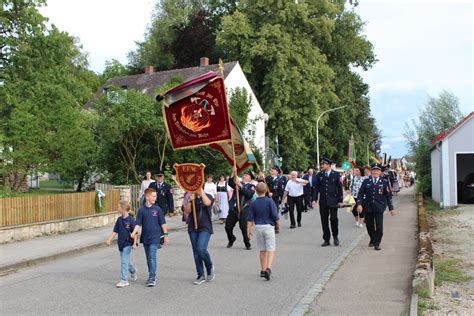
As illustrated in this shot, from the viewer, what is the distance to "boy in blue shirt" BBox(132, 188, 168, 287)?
8.97 meters

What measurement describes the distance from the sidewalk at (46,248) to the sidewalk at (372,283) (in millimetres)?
6129

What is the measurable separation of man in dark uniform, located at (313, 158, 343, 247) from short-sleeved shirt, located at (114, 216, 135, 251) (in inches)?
210

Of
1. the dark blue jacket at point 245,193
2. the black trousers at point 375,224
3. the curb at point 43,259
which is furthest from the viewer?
the black trousers at point 375,224

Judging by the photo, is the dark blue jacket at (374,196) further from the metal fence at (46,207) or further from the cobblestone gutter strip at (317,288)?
the metal fence at (46,207)

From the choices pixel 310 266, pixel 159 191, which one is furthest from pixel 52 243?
pixel 310 266

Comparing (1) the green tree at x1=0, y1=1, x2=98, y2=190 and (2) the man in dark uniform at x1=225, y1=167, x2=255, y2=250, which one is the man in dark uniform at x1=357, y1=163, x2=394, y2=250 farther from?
(1) the green tree at x1=0, y1=1, x2=98, y2=190

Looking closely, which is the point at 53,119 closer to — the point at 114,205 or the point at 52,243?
the point at 114,205

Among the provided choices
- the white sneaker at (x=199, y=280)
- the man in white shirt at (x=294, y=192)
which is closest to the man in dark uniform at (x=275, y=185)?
the man in white shirt at (x=294, y=192)

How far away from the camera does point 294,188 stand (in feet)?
58.1

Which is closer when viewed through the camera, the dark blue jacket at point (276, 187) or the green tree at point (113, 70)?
the dark blue jacket at point (276, 187)

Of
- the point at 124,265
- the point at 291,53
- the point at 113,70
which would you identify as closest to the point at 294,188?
the point at 124,265

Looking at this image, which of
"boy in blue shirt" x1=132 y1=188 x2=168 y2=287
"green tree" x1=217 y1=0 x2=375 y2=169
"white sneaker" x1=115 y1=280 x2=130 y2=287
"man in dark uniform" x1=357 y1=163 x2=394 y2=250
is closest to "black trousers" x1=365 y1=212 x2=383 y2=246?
"man in dark uniform" x1=357 y1=163 x2=394 y2=250

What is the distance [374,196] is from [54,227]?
8.83 meters

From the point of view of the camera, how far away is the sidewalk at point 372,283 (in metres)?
7.35
